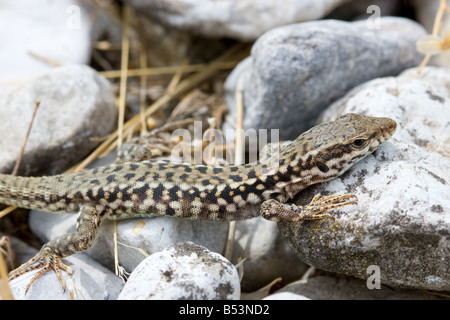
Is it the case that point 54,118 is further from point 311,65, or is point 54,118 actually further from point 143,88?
point 311,65

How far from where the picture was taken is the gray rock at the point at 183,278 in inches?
112

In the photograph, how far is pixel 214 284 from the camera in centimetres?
292

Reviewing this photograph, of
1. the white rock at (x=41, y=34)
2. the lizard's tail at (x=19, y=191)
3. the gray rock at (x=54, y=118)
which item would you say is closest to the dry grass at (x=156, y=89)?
the white rock at (x=41, y=34)

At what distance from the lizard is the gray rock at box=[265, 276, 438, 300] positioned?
595 millimetres

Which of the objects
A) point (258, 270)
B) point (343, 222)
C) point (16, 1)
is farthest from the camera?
point (16, 1)

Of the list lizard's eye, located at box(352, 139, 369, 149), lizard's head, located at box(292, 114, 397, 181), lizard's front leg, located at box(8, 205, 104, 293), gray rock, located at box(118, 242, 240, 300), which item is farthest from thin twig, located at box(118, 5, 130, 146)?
lizard's eye, located at box(352, 139, 369, 149)

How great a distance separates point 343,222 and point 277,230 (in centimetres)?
95

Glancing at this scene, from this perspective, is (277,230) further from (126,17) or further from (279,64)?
(126,17)

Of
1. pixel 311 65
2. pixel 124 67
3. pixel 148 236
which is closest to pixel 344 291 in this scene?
pixel 148 236

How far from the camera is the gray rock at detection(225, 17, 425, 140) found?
408 centimetres

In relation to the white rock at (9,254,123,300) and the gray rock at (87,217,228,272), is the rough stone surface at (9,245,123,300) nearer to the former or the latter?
the white rock at (9,254,123,300)

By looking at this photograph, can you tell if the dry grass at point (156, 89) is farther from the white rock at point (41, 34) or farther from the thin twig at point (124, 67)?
the white rock at point (41, 34)

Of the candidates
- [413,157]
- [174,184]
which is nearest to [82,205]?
[174,184]

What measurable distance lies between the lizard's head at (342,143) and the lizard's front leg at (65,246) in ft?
5.56
